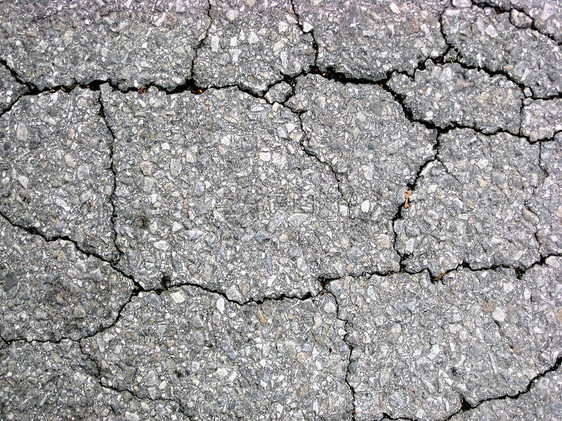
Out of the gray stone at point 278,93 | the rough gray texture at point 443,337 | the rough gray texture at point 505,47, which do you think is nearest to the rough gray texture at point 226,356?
the rough gray texture at point 443,337

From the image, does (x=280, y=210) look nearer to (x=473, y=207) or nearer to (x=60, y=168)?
(x=473, y=207)

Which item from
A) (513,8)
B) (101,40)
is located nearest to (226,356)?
(101,40)

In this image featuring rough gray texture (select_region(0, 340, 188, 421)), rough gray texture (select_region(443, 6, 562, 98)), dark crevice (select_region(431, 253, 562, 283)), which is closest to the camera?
rough gray texture (select_region(0, 340, 188, 421))

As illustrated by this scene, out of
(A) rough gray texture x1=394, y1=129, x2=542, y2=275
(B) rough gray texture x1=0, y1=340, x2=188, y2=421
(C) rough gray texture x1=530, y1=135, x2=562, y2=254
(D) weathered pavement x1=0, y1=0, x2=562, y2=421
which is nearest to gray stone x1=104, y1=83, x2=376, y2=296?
(D) weathered pavement x1=0, y1=0, x2=562, y2=421

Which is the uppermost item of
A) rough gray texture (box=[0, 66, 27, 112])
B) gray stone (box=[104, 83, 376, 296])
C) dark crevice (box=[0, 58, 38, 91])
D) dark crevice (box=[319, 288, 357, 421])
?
dark crevice (box=[0, 58, 38, 91])

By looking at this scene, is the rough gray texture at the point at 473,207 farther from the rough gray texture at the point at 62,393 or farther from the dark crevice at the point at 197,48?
the rough gray texture at the point at 62,393

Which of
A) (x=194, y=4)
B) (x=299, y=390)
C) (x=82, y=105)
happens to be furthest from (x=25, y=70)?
(x=299, y=390)

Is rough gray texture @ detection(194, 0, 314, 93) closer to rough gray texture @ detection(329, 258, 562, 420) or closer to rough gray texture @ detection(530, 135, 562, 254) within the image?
rough gray texture @ detection(329, 258, 562, 420)

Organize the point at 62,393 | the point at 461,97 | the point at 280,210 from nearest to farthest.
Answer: the point at 62,393 < the point at 280,210 < the point at 461,97
